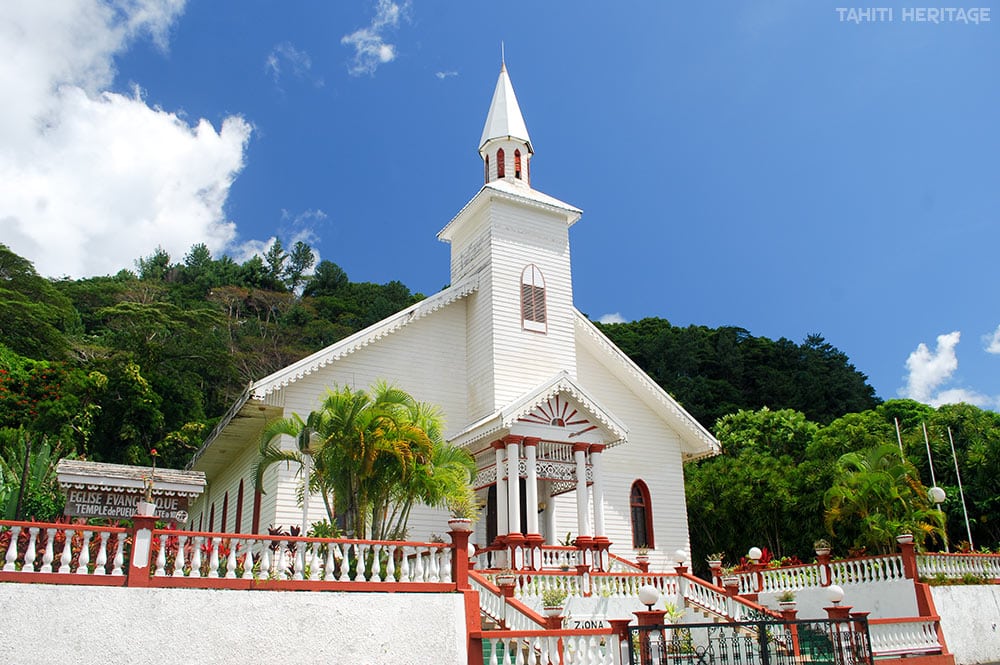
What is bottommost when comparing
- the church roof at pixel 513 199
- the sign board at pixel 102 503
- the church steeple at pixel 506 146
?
the sign board at pixel 102 503

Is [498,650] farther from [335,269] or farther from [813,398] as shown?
[335,269]

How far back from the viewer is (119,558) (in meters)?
10.8

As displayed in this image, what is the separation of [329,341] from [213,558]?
177 ft

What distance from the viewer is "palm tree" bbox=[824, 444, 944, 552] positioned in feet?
68.5

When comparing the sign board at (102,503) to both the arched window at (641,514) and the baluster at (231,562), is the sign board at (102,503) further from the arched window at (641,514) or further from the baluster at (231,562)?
the arched window at (641,514)

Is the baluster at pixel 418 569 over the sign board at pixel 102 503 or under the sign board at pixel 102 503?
under

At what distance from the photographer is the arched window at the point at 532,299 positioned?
2384 cm

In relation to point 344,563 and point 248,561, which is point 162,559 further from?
point 344,563

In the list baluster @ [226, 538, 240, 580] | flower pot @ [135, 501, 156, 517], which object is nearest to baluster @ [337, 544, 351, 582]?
baluster @ [226, 538, 240, 580]

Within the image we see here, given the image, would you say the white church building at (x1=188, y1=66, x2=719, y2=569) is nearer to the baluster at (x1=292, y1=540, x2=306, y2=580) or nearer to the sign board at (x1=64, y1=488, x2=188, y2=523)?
the sign board at (x1=64, y1=488, x2=188, y2=523)

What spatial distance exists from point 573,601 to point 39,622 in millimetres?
10093

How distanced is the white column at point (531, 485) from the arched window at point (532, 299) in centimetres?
483

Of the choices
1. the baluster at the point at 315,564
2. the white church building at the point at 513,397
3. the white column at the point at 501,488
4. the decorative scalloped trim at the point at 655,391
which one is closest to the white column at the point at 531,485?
the white church building at the point at 513,397

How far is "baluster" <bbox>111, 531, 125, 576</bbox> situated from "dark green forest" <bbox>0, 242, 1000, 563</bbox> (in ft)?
32.7
